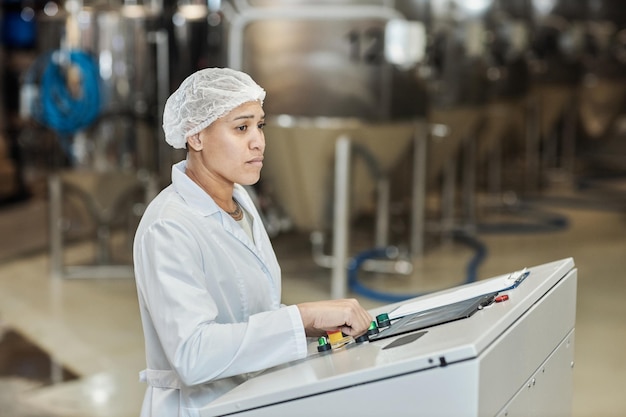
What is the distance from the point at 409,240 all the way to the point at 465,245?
18.4 inches

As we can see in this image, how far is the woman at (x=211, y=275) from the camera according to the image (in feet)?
5.08

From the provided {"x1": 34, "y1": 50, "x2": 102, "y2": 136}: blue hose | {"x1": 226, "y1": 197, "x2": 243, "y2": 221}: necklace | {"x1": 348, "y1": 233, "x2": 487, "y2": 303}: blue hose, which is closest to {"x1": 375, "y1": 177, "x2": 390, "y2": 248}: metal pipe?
{"x1": 348, "y1": 233, "x2": 487, "y2": 303}: blue hose

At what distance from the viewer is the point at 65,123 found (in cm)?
542

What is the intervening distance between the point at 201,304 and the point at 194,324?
1.8 inches

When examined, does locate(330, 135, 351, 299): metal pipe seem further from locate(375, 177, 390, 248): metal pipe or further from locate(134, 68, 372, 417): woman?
locate(134, 68, 372, 417): woman

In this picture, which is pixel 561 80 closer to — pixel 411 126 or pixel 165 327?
pixel 411 126

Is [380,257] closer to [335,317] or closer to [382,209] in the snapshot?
[382,209]

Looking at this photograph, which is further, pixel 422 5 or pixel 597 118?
pixel 597 118

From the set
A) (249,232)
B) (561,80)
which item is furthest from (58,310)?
(561,80)

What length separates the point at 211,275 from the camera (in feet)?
5.46

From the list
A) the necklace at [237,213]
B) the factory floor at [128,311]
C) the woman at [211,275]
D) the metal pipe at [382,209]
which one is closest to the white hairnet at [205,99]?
the woman at [211,275]

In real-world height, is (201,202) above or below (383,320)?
above

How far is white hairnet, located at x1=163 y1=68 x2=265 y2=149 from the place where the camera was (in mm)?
1663

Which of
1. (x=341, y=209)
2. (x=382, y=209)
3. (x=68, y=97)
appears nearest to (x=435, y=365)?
(x=341, y=209)
